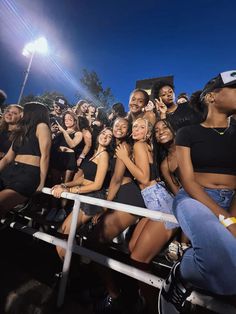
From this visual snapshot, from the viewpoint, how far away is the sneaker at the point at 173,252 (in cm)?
269

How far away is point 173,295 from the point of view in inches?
58.7

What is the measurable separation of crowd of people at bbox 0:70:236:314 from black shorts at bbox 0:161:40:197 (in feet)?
0.04

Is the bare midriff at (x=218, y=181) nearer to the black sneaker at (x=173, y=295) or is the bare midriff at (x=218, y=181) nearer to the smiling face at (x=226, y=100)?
the smiling face at (x=226, y=100)

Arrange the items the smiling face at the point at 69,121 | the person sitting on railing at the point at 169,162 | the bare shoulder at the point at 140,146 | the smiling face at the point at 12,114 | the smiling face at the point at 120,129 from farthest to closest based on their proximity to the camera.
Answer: the smiling face at the point at 69,121, the smiling face at the point at 12,114, the smiling face at the point at 120,129, the bare shoulder at the point at 140,146, the person sitting on railing at the point at 169,162

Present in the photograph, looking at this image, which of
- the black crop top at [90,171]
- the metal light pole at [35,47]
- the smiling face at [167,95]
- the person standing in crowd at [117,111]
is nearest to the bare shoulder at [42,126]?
the black crop top at [90,171]

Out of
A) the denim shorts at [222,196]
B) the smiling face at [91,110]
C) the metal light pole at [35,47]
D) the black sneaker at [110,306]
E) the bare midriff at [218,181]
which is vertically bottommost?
the black sneaker at [110,306]

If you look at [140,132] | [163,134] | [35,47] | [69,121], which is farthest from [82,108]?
[35,47]

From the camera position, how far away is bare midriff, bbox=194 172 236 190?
1.85m

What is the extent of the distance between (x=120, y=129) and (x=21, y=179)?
5.34 ft

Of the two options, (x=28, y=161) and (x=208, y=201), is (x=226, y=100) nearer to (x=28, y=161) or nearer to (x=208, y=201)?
(x=208, y=201)

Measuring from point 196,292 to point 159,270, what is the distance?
5.12 feet

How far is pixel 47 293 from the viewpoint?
2.48 m

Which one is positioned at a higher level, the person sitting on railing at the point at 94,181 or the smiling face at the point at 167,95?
the smiling face at the point at 167,95

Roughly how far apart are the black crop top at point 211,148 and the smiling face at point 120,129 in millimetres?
1681
